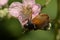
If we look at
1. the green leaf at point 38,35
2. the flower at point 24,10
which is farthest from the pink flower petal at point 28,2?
the green leaf at point 38,35

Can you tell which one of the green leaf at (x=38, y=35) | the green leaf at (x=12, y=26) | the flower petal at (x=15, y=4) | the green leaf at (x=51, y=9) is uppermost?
the flower petal at (x=15, y=4)

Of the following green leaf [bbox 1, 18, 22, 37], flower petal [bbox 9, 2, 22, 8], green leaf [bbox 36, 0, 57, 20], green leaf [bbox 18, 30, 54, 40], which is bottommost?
green leaf [bbox 18, 30, 54, 40]

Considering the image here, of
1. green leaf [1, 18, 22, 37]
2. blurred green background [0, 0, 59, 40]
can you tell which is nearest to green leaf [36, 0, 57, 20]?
blurred green background [0, 0, 59, 40]

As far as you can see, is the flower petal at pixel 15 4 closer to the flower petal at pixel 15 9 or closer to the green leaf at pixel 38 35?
the flower petal at pixel 15 9

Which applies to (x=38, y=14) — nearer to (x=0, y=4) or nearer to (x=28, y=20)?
(x=28, y=20)

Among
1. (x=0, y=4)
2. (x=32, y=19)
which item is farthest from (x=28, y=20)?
(x=0, y=4)

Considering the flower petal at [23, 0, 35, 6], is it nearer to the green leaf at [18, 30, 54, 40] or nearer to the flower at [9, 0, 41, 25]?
the flower at [9, 0, 41, 25]

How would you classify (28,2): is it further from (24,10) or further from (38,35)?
(38,35)
